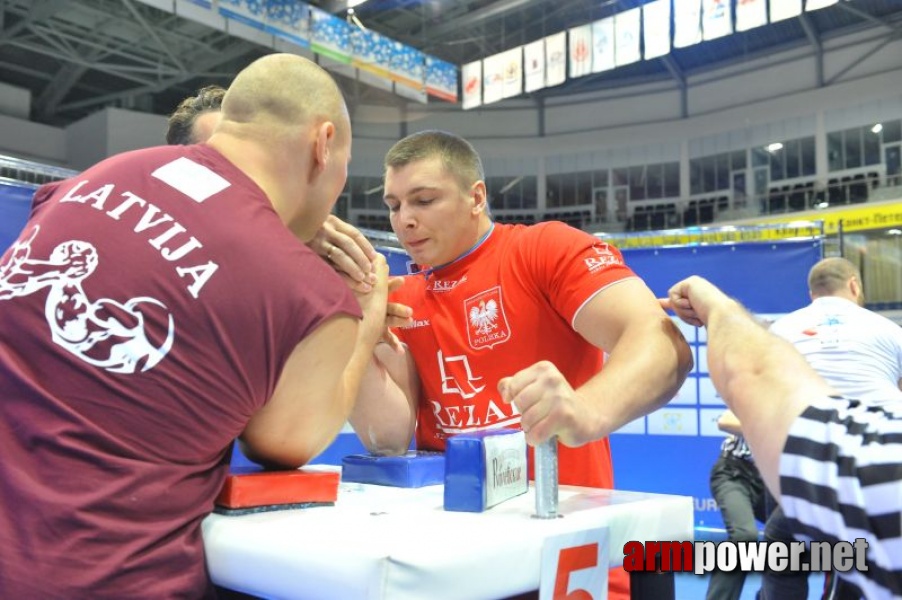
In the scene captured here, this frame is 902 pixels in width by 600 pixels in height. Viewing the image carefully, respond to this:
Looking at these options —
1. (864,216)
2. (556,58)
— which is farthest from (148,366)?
(864,216)

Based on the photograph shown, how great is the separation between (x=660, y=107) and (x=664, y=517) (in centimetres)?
1757

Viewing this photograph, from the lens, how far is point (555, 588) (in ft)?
2.52

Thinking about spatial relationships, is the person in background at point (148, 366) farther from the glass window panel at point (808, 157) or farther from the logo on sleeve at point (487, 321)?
the glass window panel at point (808, 157)

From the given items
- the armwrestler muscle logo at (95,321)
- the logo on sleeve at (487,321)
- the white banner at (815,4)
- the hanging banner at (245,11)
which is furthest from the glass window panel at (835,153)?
the armwrestler muscle logo at (95,321)

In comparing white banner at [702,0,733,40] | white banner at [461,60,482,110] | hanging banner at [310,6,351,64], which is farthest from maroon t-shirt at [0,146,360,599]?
white banner at [461,60,482,110]

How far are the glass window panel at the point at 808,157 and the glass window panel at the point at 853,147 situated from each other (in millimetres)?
639

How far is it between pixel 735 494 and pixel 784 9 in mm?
7091

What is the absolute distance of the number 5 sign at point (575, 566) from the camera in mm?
765

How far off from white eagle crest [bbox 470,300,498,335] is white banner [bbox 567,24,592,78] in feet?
32.2

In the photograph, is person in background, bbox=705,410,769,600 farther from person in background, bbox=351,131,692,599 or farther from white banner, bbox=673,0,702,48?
white banner, bbox=673,0,702,48

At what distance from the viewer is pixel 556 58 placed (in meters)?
11.0

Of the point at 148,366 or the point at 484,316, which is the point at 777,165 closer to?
the point at 484,316

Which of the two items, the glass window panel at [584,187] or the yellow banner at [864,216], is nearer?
the yellow banner at [864,216]
